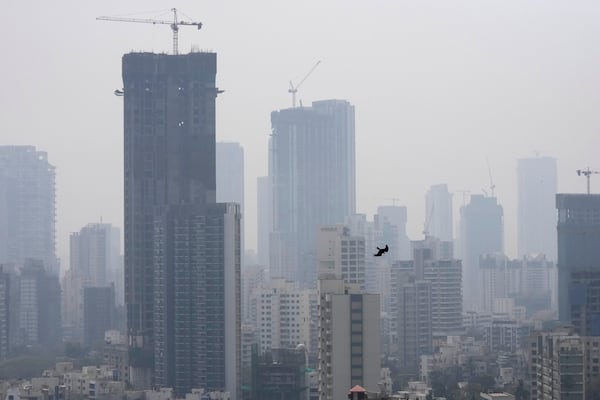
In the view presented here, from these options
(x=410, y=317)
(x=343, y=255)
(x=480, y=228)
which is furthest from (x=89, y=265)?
(x=343, y=255)

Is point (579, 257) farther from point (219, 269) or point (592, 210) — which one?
point (219, 269)

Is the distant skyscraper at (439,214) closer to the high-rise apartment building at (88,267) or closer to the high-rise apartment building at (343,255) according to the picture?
the high-rise apartment building at (88,267)

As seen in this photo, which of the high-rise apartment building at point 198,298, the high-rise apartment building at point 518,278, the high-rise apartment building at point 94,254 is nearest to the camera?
the high-rise apartment building at point 198,298

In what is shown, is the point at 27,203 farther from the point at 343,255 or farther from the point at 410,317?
the point at 343,255

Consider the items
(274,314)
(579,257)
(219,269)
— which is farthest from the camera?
(579,257)

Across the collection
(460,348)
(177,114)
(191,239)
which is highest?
(177,114)

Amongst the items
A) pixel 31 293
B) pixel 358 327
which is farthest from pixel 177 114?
pixel 358 327

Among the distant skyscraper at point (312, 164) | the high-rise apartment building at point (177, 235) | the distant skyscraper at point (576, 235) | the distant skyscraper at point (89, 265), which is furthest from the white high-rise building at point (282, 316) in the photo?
the distant skyscraper at point (312, 164)
